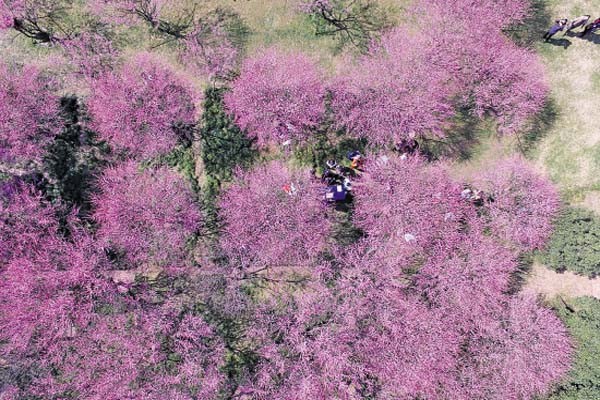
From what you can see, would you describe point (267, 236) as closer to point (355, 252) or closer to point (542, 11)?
point (355, 252)

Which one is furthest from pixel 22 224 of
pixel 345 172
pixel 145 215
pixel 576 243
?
pixel 576 243

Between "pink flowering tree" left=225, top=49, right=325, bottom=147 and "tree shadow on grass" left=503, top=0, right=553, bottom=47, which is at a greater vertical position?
"tree shadow on grass" left=503, top=0, right=553, bottom=47

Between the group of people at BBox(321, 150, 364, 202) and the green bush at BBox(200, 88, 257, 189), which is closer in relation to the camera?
the group of people at BBox(321, 150, 364, 202)

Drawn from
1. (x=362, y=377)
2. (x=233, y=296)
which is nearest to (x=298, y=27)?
(x=233, y=296)

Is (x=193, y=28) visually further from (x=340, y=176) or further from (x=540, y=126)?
(x=540, y=126)

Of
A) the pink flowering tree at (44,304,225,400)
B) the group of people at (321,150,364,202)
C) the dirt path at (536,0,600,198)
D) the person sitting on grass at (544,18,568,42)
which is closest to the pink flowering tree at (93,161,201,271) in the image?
the pink flowering tree at (44,304,225,400)

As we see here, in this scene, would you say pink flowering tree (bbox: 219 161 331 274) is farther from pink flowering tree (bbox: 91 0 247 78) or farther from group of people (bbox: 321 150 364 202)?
pink flowering tree (bbox: 91 0 247 78)

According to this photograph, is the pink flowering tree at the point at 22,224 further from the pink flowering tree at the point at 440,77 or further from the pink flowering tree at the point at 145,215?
the pink flowering tree at the point at 440,77
